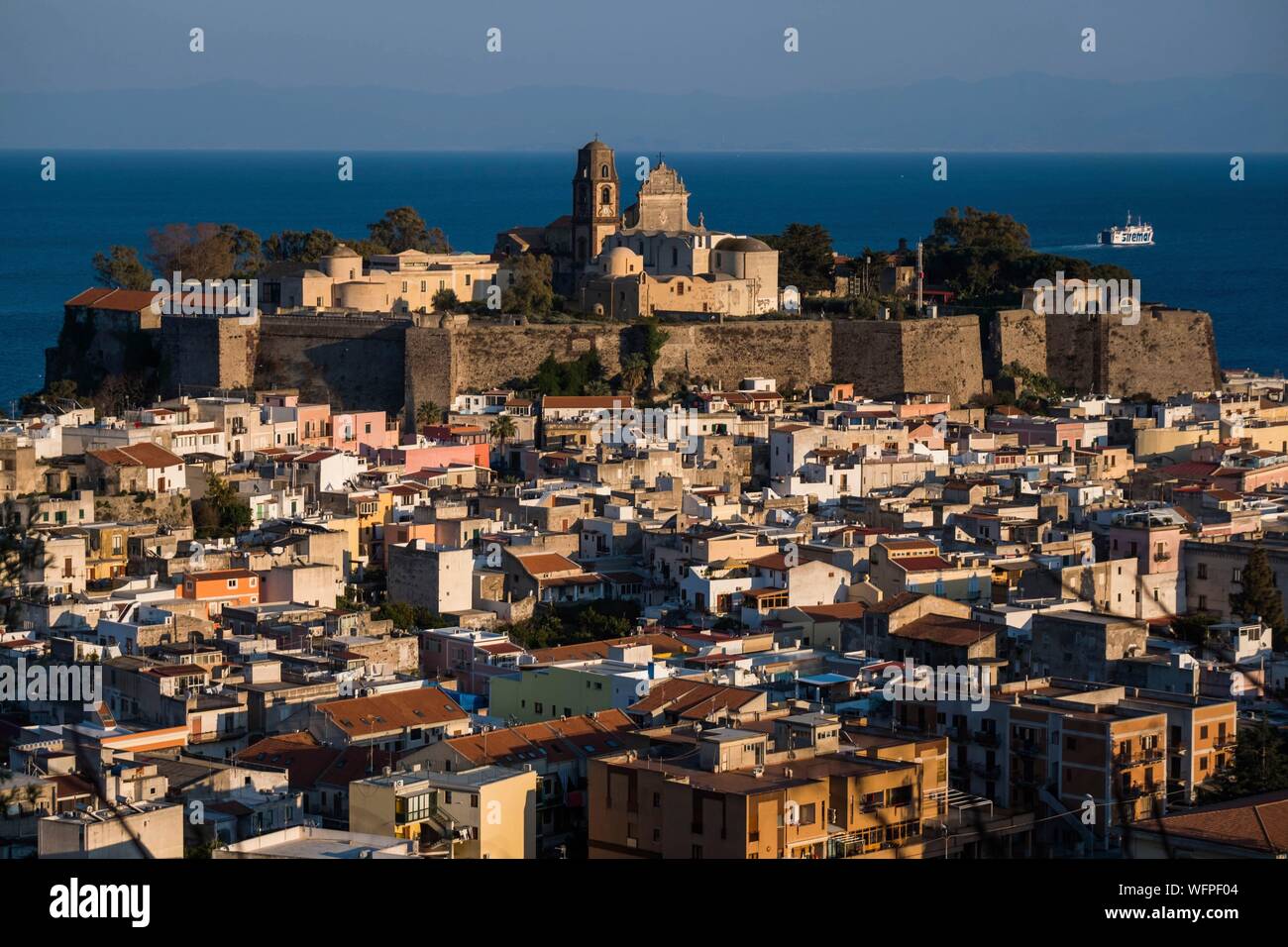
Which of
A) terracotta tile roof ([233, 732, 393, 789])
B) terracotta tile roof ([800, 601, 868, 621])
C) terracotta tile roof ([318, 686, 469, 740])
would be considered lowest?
terracotta tile roof ([233, 732, 393, 789])

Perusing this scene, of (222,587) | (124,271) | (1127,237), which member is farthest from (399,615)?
(1127,237)

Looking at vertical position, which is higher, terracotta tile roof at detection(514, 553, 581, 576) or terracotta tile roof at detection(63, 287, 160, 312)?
terracotta tile roof at detection(63, 287, 160, 312)

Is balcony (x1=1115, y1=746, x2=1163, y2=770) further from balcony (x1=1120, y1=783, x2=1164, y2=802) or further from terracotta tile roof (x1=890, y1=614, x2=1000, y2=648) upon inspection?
terracotta tile roof (x1=890, y1=614, x2=1000, y2=648)

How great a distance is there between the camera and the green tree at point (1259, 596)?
51.8 ft

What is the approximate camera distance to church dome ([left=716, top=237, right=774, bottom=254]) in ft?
90.9

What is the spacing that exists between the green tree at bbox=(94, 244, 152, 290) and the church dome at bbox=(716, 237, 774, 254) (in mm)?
6729

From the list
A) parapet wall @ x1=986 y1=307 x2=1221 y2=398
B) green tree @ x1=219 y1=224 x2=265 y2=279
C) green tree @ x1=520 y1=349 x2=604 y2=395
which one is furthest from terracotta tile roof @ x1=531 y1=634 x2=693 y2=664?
green tree @ x1=219 y1=224 x2=265 y2=279

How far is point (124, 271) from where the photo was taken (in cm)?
2948

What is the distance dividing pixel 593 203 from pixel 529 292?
2.32m

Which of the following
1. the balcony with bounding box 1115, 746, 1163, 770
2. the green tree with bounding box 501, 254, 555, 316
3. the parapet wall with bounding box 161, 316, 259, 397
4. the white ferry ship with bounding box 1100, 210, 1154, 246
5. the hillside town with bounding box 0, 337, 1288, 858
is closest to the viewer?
the hillside town with bounding box 0, 337, 1288, 858

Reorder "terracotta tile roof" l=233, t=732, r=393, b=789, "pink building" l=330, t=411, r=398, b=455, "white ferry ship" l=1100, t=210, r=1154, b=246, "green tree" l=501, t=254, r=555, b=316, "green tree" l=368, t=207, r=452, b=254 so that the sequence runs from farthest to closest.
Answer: "white ferry ship" l=1100, t=210, r=1154, b=246 < "green tree" l=368, t=207, r=452, b=254 < "green tree" l=501, t=254, r=555, b=316 < "pink building" l=330, t=411, r=398, b=455 < "terracotta tile roof" l=233, t=732, r=393, b=789

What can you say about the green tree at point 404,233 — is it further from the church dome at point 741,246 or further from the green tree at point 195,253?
the church dome at point 741,246
